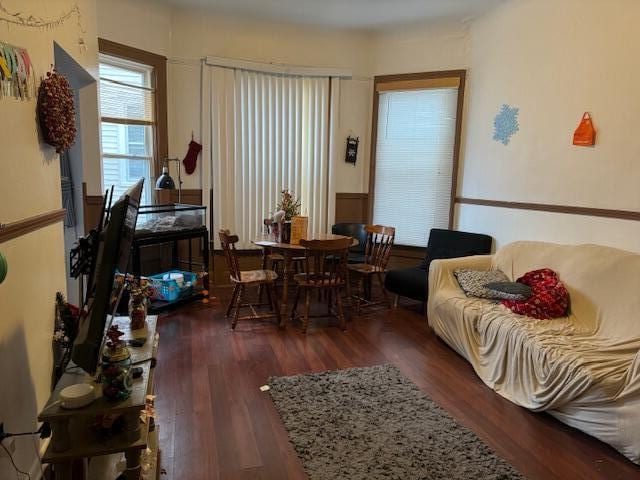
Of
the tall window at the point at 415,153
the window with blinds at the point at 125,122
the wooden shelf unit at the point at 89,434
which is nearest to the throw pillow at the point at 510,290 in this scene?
the tall window at the point at 415,153

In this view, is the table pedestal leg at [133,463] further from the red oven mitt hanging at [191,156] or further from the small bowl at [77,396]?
the red oven mitt hanging at [191,156]

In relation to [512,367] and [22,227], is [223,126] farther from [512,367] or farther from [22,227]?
[512,367]

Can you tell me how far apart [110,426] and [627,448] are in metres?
2.34

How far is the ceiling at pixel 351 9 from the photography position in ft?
13.6

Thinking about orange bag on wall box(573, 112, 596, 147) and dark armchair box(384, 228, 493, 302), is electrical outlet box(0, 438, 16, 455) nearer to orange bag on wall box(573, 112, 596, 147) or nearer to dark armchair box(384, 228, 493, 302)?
dark armchair box(384, 228, 493, 302)

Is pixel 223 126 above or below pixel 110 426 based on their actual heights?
above

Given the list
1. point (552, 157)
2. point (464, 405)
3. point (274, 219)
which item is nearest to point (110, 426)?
point (464, 405)

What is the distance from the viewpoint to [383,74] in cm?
499

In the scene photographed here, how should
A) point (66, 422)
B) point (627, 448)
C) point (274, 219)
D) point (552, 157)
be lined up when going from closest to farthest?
point (66, 422) < point (627, 448) < point (552, 157) < point (274, 219)

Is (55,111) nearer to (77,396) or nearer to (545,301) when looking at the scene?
(77,396)

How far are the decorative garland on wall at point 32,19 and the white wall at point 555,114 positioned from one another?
3.58 metres

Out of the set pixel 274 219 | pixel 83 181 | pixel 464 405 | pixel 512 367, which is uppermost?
pixel 83 181

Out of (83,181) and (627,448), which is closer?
(627,448)

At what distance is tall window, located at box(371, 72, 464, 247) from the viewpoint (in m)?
4.72
